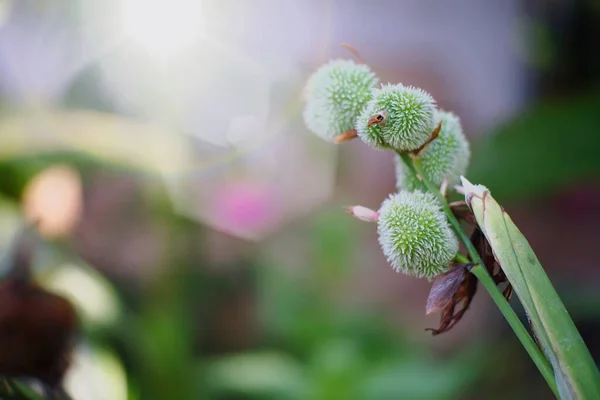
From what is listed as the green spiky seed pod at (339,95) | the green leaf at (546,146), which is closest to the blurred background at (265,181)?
the green leaf at (546,146)

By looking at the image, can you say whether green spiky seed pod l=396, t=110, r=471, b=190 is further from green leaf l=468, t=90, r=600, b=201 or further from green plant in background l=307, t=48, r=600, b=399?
green leaf l=468, t=90, r=600, b=201

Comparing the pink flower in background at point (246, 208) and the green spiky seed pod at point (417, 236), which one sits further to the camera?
the pink flower in background at point (246, 208)

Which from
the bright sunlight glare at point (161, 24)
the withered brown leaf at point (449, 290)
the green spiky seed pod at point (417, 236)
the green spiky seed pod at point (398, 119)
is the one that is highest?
the bright sunlight glare at point (161, 24)

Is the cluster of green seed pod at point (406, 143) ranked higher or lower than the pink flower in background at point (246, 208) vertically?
lower

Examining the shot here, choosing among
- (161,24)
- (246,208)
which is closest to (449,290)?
(161,24)

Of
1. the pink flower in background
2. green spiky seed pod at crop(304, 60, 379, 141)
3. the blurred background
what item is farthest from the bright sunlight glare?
green spiky seed pod at crop(304, 60, 379, 141)

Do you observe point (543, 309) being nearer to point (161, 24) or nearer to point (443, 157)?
point (443, 157)

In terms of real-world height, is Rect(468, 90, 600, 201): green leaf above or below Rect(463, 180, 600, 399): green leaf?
above

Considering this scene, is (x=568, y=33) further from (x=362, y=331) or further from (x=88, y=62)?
(x=88, y=62)

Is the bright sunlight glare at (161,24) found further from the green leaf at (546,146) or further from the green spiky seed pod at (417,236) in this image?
the green spiky seed pod at (417,236)
